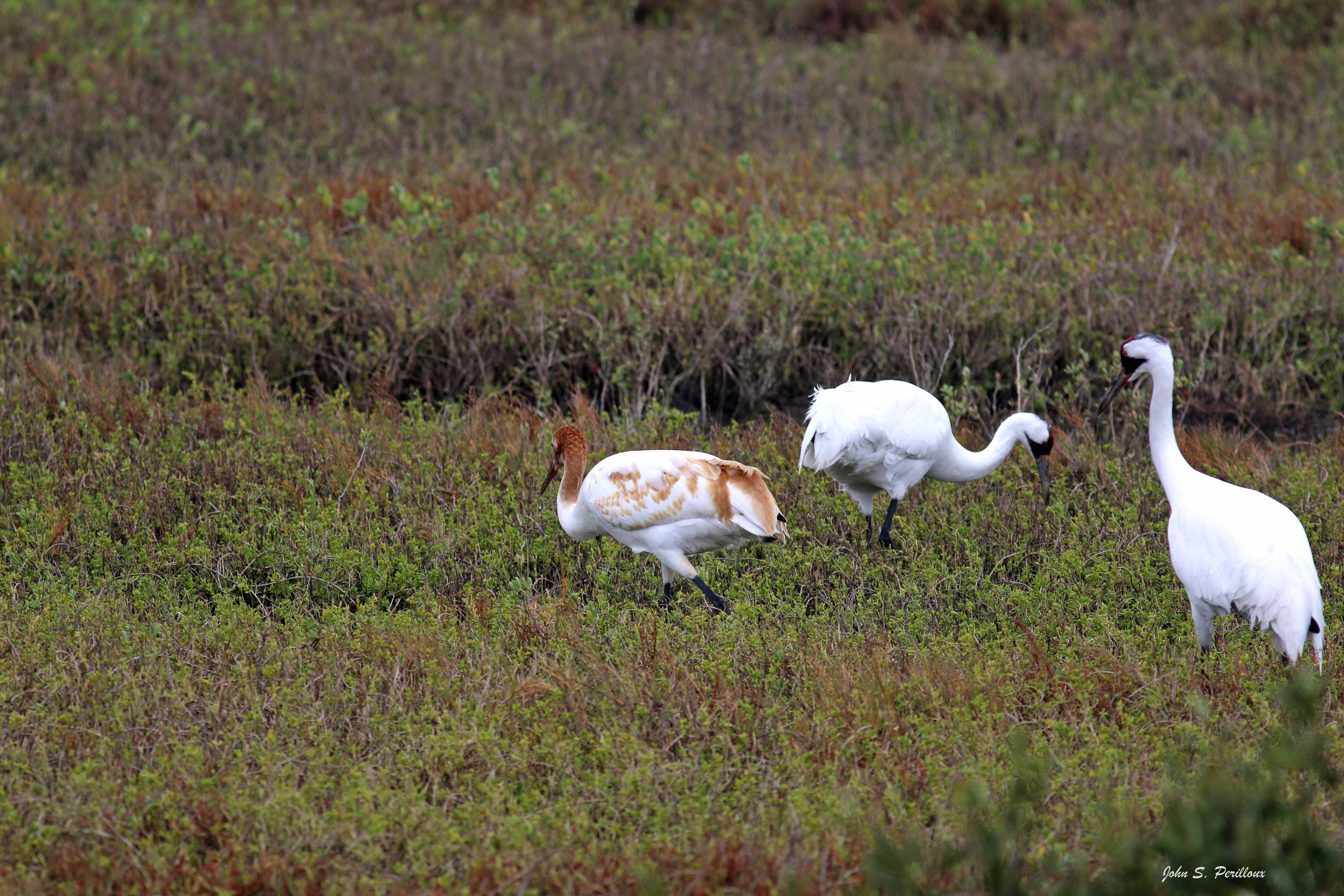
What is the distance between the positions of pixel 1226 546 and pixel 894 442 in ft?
4.98

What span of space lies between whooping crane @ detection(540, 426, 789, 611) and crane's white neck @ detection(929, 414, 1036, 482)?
39.9 inches

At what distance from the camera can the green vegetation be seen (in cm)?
316

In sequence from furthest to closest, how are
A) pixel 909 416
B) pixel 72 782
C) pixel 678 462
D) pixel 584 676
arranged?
pixel 909 416
pixel 678 462
pixel 584 676
pixel 72 782

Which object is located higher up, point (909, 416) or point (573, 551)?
point (909, 416)

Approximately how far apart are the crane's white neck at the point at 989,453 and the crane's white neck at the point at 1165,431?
991mm

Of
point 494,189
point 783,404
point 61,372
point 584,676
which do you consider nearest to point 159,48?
point 494,189

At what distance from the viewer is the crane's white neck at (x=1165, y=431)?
14.3 ft

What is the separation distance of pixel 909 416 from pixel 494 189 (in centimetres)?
488

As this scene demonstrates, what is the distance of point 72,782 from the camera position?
3.30 meters

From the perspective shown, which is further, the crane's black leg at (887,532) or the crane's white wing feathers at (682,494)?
the crane's black leg at (887,532)

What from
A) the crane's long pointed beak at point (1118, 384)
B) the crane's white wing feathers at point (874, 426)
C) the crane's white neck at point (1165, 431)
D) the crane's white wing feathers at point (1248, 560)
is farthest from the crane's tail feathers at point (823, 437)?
the crane's white wing feathers at point (1248, 560)

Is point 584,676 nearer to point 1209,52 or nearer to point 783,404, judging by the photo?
point 783,404

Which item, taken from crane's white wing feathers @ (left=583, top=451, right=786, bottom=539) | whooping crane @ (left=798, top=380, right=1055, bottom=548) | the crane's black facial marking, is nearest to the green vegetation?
the crane's black facial marking
